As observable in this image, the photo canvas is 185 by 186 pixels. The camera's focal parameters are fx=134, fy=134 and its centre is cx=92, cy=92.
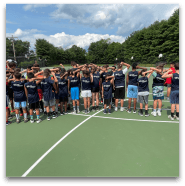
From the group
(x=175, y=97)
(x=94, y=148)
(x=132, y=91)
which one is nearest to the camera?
(x=94, y=148)

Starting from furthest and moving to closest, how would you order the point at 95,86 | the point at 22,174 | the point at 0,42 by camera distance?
the point at 95,86 → the point at 22,174 → the point at 0,42

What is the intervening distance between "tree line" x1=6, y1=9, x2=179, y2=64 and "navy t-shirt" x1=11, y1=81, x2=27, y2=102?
27.9 m

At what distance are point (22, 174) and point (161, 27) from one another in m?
52.9

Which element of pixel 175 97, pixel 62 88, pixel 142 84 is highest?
pixel 142 84

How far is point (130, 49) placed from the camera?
194 feet

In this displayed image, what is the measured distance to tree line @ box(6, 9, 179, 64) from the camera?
131ft

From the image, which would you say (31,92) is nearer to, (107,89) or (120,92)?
(107,89)

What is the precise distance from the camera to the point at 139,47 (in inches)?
2143

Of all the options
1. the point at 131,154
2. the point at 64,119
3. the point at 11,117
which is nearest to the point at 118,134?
the point at 131,154

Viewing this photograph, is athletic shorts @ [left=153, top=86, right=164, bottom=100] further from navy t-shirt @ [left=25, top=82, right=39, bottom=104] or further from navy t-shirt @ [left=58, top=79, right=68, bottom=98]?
navy t-shirt @ [left=25, top=82, right=39, bottom=104]

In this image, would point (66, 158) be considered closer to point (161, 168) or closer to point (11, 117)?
point (161, 168)

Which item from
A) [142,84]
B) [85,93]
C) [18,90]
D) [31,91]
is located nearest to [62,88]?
[85,93]

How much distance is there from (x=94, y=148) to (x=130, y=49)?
6156cm

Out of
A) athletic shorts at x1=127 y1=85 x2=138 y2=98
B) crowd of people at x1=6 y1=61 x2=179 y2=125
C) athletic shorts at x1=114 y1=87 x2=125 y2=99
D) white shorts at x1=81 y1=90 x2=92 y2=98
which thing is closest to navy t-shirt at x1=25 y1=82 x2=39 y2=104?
crowd of people at x1=6 y1=61 x2=179 y2=125
